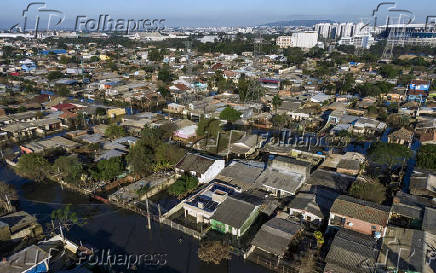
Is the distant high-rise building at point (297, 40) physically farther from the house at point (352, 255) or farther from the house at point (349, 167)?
the house at point (352, 255)

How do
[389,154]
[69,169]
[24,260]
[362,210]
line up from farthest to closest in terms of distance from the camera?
[389,154]
[69,169]
[362,210]
[24,260]

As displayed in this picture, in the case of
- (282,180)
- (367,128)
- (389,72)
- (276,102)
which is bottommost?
(282,180)

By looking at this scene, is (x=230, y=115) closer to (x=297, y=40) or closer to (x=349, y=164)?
(x=349, y=164)

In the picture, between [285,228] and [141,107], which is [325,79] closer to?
[141,107]

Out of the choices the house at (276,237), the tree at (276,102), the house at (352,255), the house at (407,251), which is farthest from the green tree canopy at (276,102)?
the house at (352,255)

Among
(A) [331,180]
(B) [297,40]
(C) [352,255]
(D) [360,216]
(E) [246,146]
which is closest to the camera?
(C) [352,255]

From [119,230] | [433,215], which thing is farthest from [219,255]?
[433,215]

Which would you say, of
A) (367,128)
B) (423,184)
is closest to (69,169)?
(423,184)

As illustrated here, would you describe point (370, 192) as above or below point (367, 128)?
below
